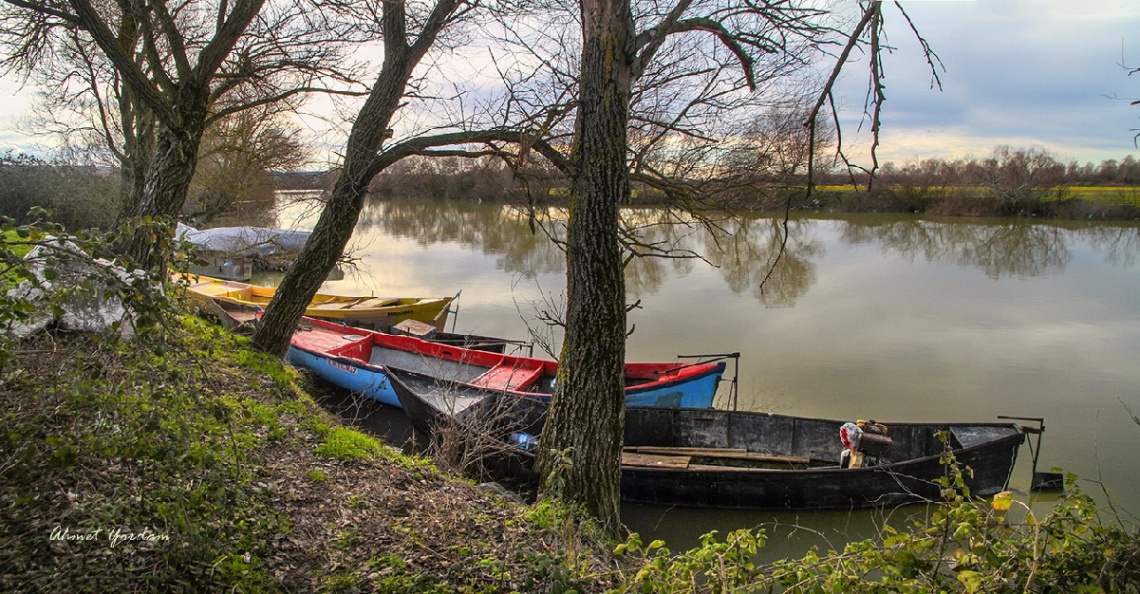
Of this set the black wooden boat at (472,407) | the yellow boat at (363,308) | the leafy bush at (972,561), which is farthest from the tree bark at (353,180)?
the yellow boat at (363,308)

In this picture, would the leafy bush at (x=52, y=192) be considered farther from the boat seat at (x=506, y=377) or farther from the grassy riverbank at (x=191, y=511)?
the grassy riverbank at (x=191, y=511)

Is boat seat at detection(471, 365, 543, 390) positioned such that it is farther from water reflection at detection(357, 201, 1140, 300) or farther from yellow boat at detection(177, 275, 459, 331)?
water reflection at detection(357, 201, 1140, 300)

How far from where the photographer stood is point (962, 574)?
2.21 metres

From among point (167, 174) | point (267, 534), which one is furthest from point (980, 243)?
point (267, 534)

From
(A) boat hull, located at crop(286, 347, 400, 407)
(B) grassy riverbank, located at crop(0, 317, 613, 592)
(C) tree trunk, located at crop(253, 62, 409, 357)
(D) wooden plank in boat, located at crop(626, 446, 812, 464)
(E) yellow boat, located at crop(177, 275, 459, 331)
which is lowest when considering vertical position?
(D) wooden plank in boat, located at crop(626, 446, 812, 464)

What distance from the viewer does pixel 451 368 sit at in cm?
1123

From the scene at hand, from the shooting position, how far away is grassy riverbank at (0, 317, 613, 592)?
8.64ft

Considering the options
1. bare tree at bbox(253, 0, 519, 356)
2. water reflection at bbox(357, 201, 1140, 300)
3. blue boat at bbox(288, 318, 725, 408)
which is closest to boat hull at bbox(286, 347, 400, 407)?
blue boat at bbox(288, 318, 725, 408)

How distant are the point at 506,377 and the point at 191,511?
711 cm

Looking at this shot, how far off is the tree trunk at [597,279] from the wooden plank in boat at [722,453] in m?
3.89

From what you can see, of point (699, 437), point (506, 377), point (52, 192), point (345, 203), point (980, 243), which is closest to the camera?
point (345, 203)

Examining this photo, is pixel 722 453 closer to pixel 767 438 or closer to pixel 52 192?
pixel 767 438

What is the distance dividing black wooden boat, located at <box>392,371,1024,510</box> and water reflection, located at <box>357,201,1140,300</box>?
7.20m

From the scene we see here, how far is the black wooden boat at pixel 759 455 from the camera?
751 cm
